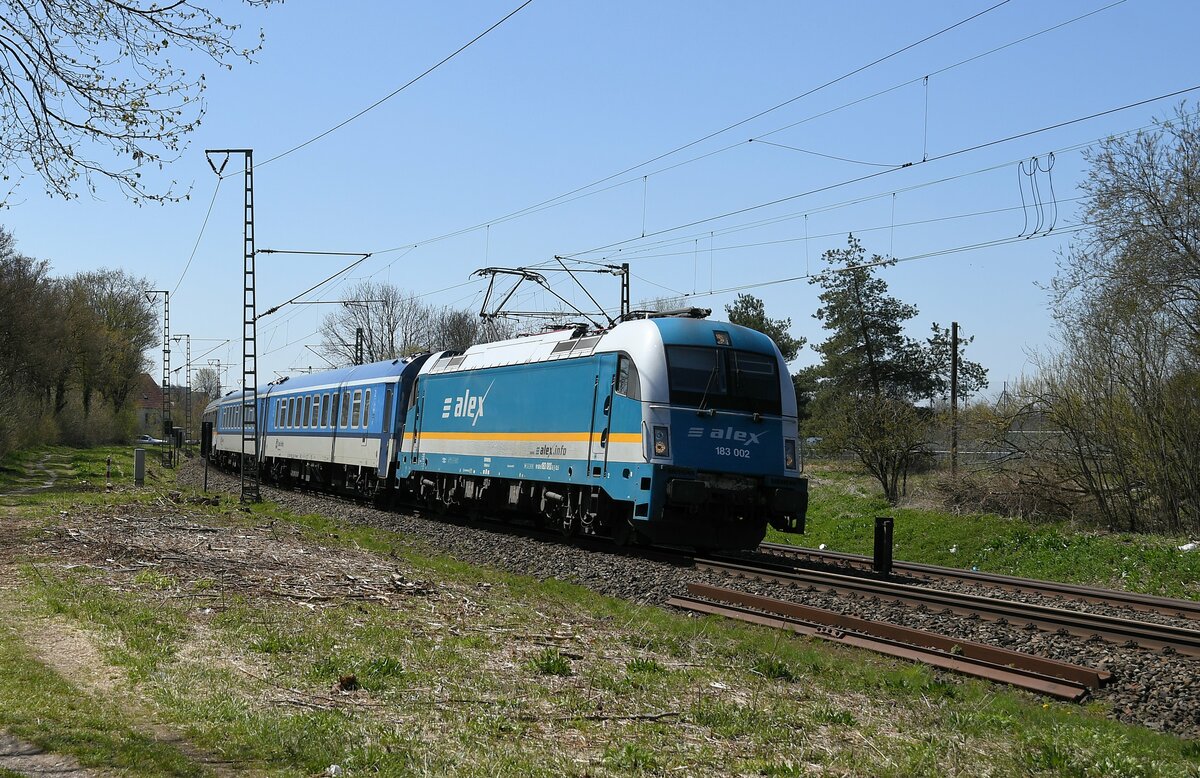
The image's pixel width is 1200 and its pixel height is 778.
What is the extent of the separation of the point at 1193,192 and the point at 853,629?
16929 mm

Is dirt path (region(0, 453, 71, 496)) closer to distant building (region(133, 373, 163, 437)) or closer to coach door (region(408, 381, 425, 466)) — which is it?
coach door (region(408, 381, 425, 466))

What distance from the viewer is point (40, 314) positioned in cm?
4966

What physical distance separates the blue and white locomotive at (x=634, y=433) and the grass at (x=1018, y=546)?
665cm

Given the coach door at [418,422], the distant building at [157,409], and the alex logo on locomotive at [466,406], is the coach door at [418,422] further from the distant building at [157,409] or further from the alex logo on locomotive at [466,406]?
the distant building at [157,409]

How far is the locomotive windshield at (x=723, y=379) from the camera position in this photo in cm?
1586

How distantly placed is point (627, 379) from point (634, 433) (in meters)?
0.90

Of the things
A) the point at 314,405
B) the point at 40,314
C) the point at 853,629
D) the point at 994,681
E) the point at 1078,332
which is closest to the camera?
the point at 994,681

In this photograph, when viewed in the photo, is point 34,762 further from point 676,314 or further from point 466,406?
point 466,406

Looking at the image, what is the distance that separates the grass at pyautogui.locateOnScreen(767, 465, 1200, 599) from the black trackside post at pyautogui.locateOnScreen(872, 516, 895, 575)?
15.2 feet

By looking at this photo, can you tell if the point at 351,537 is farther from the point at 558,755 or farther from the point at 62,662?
the point at 558,755

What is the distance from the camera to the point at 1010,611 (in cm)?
1120

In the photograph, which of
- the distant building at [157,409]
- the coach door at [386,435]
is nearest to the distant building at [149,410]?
the distant building at [157,409]

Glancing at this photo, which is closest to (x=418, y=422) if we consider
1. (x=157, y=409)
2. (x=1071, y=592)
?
(x=1071, y=592)

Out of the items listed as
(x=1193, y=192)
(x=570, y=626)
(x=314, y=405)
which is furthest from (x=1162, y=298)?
(x=314, y=405)
